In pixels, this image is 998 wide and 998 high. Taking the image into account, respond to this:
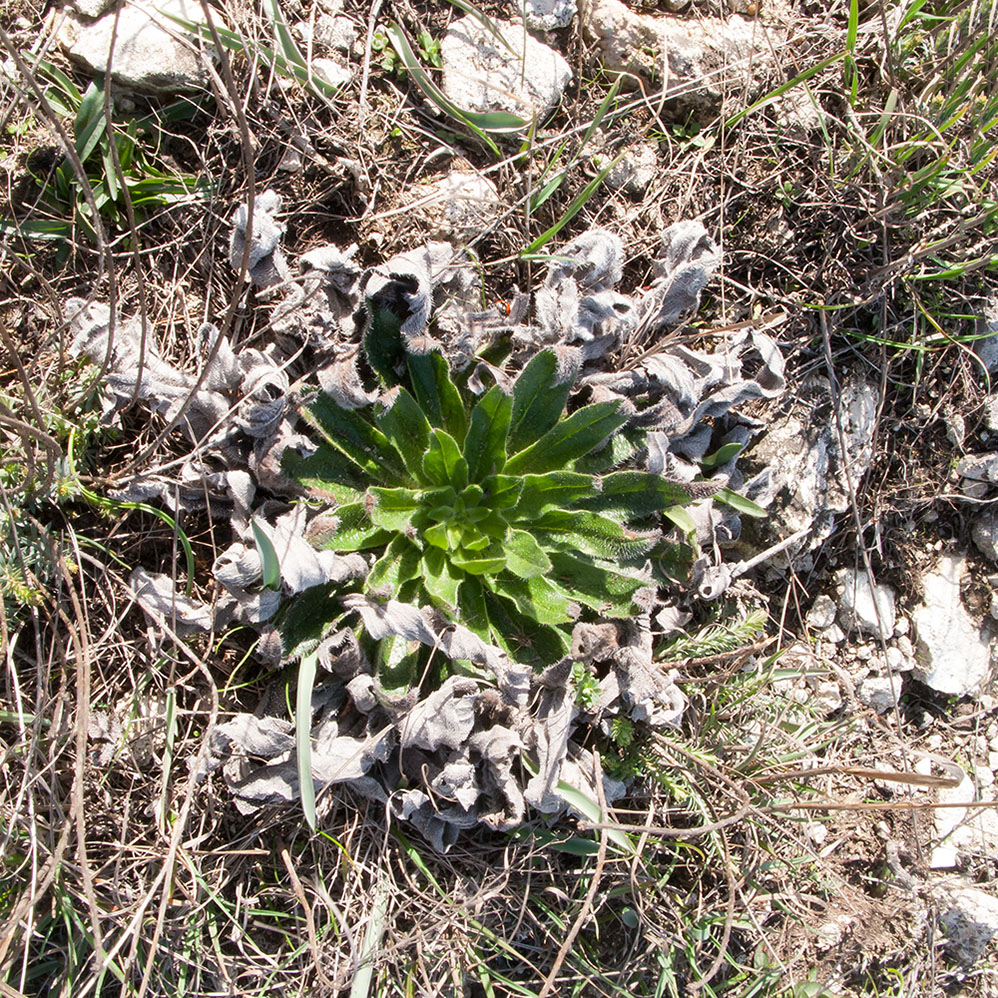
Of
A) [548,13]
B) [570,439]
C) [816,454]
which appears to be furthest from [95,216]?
[816,454]

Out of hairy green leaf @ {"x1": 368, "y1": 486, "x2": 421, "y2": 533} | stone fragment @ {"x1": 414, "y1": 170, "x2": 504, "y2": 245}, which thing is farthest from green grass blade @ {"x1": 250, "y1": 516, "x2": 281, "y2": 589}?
stone fragment @ {"x1": 414, "y1": 170, "x2": 504, "y2": 245}

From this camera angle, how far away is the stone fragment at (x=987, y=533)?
359 cm

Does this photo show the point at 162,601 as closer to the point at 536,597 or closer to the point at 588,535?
the point at 536,597

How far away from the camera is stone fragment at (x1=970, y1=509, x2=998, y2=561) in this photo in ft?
11.8

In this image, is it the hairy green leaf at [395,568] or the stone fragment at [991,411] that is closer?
the hairy green leaf at [395,568]

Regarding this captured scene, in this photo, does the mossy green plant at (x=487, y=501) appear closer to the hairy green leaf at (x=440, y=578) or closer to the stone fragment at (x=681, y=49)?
the hairy green leaf at (x=440, y=578)

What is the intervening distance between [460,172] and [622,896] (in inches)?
112

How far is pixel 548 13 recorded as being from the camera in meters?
3.22

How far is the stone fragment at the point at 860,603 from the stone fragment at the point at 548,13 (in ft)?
8.11

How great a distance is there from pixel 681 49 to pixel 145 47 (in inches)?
Answer: 78.2

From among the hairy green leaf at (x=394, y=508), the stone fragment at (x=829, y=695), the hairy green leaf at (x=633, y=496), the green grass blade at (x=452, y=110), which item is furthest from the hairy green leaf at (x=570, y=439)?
the stone fragment at (x=829, y=695)

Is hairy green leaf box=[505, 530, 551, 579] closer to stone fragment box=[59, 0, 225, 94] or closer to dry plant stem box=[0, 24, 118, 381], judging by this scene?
dry plant stem box=[0, 24, 118, 381]

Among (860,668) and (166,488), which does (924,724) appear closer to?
(860,668)

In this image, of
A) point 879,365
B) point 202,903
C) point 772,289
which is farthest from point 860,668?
point 202,903
